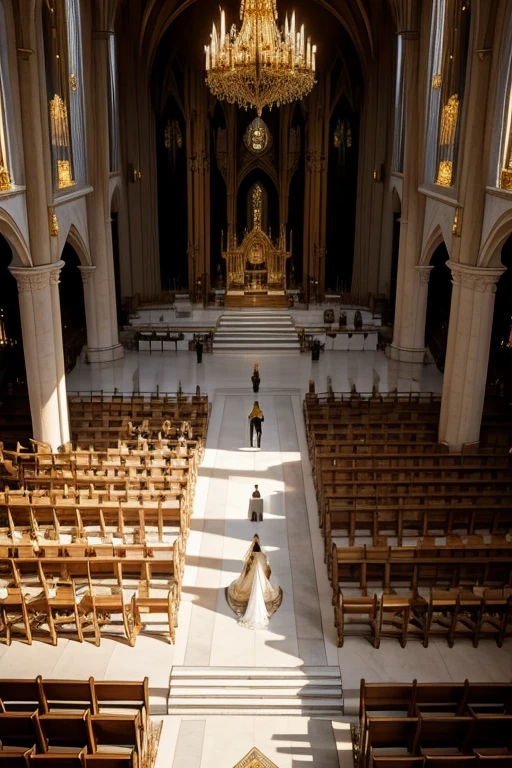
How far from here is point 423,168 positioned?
2408 centimetres

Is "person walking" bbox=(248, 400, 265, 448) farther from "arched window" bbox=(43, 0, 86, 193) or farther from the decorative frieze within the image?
the decorative frieze

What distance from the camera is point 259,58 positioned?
16.3 m

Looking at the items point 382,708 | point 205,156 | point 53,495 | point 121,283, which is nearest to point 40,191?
point 53,495

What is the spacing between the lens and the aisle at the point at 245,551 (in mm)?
10609

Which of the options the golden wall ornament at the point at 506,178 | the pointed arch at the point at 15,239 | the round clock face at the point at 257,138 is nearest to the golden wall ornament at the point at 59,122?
the pointed arch at the point at 15,239

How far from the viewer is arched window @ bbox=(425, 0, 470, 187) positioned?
19328 mm

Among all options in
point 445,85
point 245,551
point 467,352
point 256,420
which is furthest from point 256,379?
point 445,85

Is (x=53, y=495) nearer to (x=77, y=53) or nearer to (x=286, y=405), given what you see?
(x=286, y=405)

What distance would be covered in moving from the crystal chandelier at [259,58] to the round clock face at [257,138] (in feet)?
63.0

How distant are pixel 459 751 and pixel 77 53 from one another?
73.2ft

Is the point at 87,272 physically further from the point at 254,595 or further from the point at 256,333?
the point at 254,595

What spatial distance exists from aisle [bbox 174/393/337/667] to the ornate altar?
48.4 ft

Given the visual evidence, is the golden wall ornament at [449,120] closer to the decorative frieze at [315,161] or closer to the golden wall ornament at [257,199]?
the decorative frieze at [315,161]

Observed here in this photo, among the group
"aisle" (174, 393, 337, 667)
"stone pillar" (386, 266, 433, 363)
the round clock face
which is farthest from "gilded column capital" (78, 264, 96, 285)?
the round clock face
